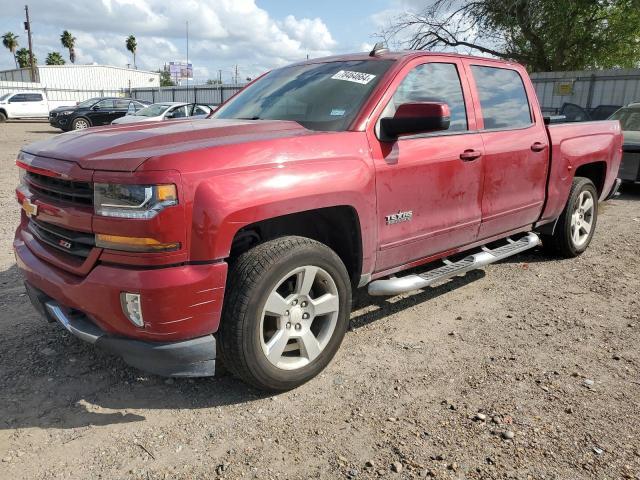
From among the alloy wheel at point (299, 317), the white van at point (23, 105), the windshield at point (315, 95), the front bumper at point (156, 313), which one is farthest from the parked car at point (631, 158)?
the white van at point (23, 105)

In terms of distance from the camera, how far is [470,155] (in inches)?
150

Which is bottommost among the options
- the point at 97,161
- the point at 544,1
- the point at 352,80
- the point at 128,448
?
the point at 128,448

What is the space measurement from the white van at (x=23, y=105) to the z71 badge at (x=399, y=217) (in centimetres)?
3145

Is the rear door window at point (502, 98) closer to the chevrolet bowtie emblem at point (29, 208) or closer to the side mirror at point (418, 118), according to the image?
the side mirror at point (418, 118)

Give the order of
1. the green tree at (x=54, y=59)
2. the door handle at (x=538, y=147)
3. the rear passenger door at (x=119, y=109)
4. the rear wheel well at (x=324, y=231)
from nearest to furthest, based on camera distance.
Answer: the rear wheel well at (x=324, y=231) < the door handle at (x=538, y=147) < the rear passenger door at (x=119, y=109) < the green tree at (x=54, y=59)

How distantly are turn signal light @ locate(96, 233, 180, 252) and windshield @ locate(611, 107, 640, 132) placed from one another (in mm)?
9884

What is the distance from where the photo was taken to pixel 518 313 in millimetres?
4156

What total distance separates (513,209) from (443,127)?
1.56 m

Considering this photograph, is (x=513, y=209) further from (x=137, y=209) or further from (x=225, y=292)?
(x=137, y=209)

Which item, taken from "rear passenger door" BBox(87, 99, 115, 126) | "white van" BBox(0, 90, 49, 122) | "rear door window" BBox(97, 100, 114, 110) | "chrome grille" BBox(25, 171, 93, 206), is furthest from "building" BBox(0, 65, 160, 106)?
"chrome grille" BBox(25, 171, 93, 206)

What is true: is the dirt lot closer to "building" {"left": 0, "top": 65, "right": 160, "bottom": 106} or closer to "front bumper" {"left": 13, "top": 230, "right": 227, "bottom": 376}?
"front bumper" {"left": 13, "top": 230, "right": 227, "bottom": 376}

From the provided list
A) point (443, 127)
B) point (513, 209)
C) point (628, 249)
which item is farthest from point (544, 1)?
point (443, 127)

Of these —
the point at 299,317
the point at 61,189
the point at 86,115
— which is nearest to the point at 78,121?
the point at 86,115

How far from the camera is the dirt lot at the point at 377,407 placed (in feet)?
8.00
